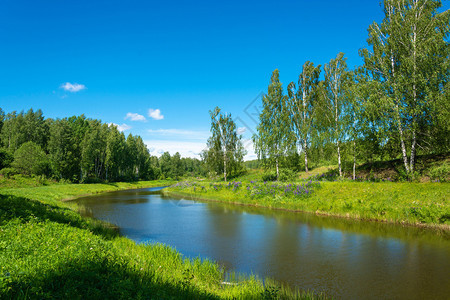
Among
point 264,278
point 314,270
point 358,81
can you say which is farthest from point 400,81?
point 264,278

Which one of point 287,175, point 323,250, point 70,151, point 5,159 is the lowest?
point 323,250

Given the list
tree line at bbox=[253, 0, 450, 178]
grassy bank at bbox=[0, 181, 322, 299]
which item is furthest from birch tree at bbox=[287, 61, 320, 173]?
grassy bank at bbox=[0, 181, 322, 299]

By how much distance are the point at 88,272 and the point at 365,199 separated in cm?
1920

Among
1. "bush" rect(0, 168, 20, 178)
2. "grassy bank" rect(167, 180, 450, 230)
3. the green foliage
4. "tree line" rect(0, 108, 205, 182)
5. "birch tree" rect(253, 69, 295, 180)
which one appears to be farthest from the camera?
"tree line" rect(0, 108, 205, 182)

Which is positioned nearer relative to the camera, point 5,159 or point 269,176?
point 269,176

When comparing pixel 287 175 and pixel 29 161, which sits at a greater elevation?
pixel 29 161

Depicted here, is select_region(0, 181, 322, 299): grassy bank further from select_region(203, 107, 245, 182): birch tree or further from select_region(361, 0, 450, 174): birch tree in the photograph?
select_region(203, 107, 245, 182): birch tree

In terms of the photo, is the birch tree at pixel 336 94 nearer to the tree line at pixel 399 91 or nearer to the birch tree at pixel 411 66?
the tree line at pixel 399 91

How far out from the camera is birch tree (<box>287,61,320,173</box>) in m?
39.9

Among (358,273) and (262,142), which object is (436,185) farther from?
(262,142)

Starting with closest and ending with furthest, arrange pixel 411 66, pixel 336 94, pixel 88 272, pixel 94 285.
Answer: pixel 94 285 → pixel 88 272 → pixel 411 66 → pixel 336 94

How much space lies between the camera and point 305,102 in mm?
40438

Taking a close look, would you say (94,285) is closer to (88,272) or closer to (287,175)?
(88,272)

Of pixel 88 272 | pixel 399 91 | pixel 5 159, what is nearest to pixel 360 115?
pixel 399 91
